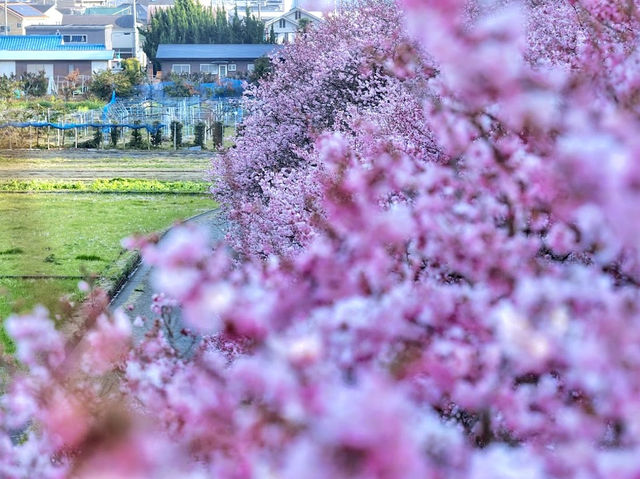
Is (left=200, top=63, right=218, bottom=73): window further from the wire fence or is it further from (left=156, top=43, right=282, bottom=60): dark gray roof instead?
the wire fence

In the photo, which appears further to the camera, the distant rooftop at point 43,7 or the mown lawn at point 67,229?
the distant rooftop at point 43,7

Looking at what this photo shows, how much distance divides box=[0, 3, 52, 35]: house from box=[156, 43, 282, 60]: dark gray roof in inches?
1389

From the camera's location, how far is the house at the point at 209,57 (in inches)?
2830

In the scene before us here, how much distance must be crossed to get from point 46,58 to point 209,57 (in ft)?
42.8

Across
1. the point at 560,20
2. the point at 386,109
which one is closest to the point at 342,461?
the point at 386,109

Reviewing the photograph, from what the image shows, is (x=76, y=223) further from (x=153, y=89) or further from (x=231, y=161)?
(x=153, y=89)

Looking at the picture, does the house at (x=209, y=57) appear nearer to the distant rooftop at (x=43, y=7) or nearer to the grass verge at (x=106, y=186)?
the distant rooftop at (x=43, y=7)

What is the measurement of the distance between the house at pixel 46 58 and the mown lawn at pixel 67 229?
54341mm

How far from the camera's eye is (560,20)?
884 centimetres

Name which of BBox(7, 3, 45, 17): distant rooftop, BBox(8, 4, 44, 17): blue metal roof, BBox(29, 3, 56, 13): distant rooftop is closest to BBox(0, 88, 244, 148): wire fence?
BBox(7, 3, 45, 17): distant rooftop

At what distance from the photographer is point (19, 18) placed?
10350cm

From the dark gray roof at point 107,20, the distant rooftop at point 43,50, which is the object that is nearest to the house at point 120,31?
the dark gray roof at point 107,20

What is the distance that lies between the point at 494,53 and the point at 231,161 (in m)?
10.8

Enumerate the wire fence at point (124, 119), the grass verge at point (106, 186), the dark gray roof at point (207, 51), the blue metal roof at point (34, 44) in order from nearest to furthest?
the grass verge at point (106, 186) < the wire fence at point (124, 119) < the dark gray roof at point (207, 51) < the blue metal roof at point (34, 44)
